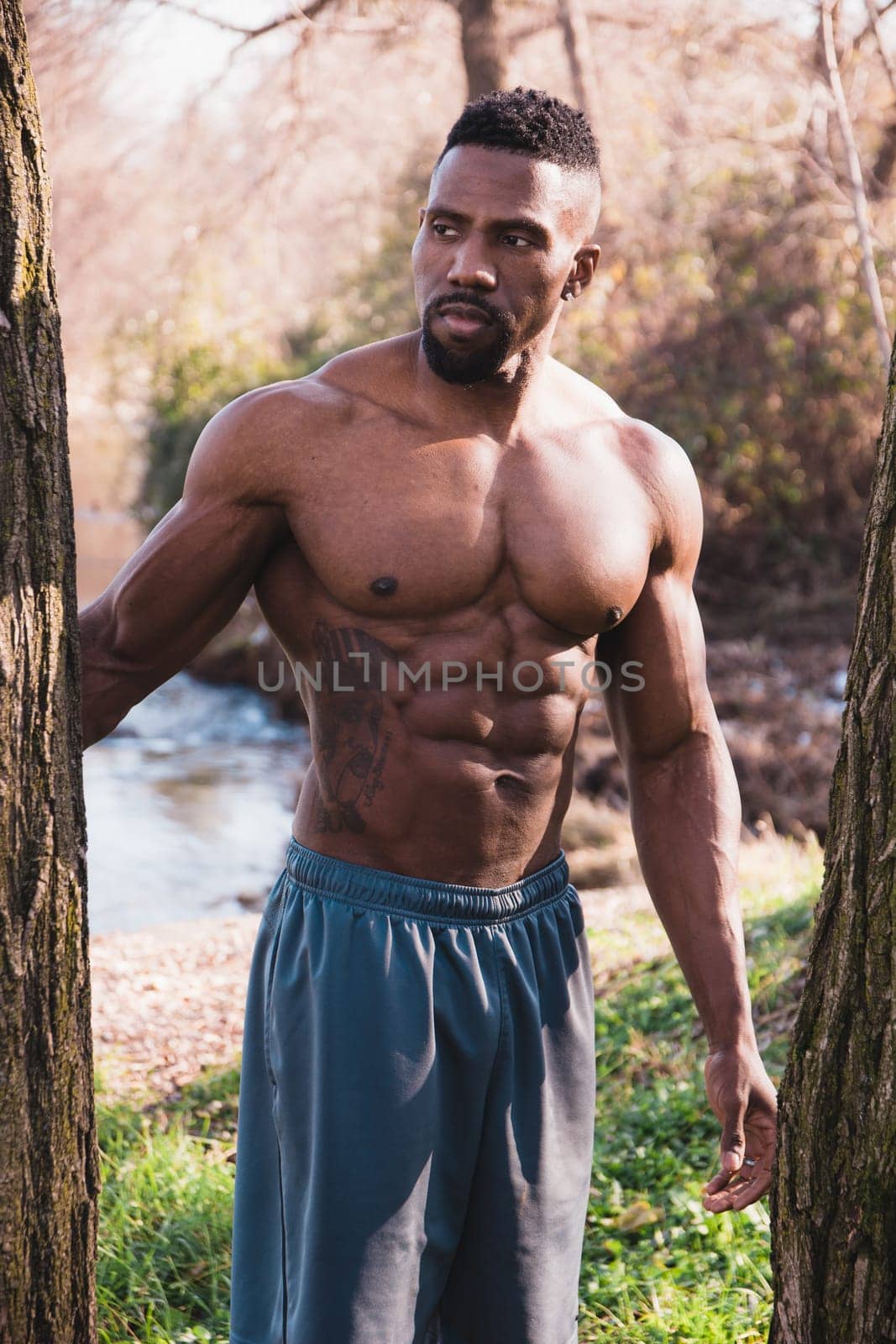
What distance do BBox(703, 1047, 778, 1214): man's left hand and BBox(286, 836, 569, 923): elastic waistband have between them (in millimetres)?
451

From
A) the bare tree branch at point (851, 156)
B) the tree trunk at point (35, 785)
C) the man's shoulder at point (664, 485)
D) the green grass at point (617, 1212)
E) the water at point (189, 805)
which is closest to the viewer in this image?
the tree trunk at point (35, 785)

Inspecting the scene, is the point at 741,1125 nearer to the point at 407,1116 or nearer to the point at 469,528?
the point at 407,1116

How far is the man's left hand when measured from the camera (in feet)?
6.99

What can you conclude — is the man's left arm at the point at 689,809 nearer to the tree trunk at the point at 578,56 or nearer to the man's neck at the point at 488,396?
the man's neck at the point at 488,396

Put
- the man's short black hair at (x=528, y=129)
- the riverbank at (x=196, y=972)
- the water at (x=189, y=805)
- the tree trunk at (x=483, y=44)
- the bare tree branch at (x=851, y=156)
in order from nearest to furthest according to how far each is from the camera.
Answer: the man's short black hair at (x=528, y=129)
the riverbank at (x=196, y=972)
the bare tree branch at (x=851, y=156)
the water at (x=189, y=805)
the tree trunk at (x=483, y=44)

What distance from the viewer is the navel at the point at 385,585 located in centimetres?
197

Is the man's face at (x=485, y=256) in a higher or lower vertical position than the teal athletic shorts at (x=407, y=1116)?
higher

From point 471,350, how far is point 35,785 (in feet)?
3.07

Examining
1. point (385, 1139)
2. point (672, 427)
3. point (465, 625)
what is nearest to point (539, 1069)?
point (385, 1139)

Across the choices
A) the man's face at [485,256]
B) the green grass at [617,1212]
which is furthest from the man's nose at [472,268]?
the green grass at [617,1212]

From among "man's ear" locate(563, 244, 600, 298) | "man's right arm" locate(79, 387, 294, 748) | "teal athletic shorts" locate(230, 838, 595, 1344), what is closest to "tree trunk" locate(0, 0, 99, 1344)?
"man's right arm" locate(79, 387, 294, 748)

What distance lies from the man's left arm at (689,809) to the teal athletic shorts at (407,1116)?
0.78 feet

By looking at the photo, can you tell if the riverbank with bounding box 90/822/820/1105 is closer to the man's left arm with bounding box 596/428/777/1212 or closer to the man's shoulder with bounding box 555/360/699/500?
the man's left arm with bounding box 596/428/777/1212

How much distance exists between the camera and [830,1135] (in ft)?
5.62
